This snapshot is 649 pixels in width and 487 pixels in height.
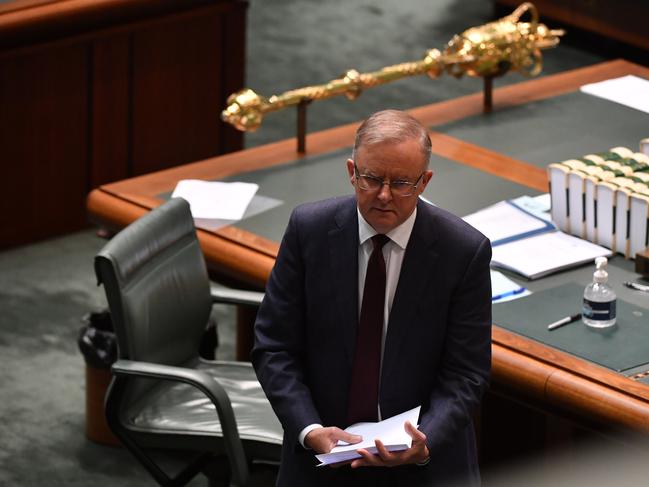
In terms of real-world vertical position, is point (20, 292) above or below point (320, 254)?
below

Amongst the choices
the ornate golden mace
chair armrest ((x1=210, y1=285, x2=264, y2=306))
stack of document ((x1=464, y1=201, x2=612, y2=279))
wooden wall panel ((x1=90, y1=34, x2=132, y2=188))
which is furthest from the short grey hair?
wooden wall panel ((x1=90, y1=34, x2=132, y2=188))

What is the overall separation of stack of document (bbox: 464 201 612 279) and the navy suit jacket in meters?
1.19

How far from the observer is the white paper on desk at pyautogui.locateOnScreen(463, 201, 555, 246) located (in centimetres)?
468

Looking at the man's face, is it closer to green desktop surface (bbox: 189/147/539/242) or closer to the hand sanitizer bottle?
the hand sanitizer bottle

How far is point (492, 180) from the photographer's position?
203 inches

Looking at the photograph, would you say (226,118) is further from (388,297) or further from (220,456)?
(388,297)

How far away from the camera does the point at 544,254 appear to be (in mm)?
4578

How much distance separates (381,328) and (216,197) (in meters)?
1.78

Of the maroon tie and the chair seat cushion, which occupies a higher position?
the maroon tie

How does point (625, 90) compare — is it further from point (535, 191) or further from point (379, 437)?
point (379, 437)

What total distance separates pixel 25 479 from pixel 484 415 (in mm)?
1381

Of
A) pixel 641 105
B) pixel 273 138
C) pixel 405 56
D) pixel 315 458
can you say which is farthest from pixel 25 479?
pixel 405 56

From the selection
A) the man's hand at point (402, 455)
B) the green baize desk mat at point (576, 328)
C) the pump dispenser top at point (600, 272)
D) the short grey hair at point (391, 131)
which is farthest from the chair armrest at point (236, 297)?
the short grey hair at point (391, 131)

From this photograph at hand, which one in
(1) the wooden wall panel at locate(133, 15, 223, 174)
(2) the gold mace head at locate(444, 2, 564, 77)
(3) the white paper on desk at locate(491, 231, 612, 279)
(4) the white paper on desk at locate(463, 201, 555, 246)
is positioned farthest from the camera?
(1) the wooden wall panel at locate(133, 15, 223, 174)
